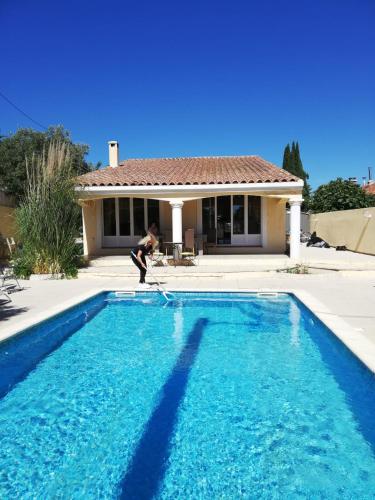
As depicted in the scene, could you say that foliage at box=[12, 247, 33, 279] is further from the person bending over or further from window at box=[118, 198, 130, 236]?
window at box=[118, 198, 130, 236]

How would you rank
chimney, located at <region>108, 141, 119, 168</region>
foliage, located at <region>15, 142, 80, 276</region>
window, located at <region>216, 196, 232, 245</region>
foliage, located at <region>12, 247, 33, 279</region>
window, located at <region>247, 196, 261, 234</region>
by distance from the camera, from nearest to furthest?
foliage, located at <region>15, 142, 80, 276</region>
foliage, located at <region>12, 247, 33, 279</region>
window, located at <region>247, 196, 261, 234</region>
window, located at <region>216, 196, 232, 245</region>
chimney, located at <region>108, 141, 119, 168</region>

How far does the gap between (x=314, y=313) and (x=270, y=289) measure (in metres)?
2.58

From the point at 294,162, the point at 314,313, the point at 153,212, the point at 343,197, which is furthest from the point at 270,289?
the point at 294,162

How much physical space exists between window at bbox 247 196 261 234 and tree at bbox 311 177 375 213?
14182 mm

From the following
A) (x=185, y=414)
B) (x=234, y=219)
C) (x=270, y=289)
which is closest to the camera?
(x=185, y=414)

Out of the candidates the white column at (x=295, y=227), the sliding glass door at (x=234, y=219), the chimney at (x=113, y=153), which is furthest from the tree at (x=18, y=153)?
the white column at (x=295, y=227)

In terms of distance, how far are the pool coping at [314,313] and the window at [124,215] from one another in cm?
764

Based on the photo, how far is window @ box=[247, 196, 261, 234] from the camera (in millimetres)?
16891

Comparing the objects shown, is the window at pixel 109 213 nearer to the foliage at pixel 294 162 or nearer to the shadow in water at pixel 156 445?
the shadow in water at pixel 156 445

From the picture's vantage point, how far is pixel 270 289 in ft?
31.2

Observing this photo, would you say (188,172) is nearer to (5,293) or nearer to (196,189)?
(196,189)

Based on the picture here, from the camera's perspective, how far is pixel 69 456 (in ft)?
10.8

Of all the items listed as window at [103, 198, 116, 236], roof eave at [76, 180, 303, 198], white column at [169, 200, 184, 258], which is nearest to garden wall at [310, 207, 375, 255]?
roof eave at [76, 180, 303, 198]

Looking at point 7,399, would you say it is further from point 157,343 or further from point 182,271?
point 182,271
